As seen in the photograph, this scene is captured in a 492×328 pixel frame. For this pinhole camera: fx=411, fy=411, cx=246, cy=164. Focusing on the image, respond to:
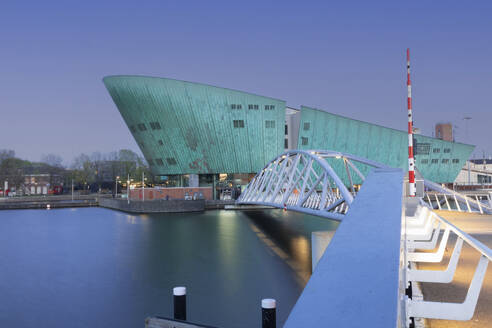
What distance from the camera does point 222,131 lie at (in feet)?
220

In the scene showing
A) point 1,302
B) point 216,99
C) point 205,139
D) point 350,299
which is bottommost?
point 1,302

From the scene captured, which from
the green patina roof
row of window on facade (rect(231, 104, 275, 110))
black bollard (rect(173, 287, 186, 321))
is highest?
row of window on facade (rect(231, 104, 275, 110))

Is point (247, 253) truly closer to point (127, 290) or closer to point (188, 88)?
point (127, 290)

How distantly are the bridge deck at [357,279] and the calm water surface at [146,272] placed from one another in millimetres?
10738

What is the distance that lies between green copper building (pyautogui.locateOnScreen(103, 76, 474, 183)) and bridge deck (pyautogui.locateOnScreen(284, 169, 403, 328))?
64.3 metres

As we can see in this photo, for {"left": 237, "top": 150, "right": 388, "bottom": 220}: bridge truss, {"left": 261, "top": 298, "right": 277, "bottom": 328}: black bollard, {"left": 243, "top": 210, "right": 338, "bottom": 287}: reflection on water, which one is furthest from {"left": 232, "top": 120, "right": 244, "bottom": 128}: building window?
{"left": 261, "top": 298, "right": 277, "bottom": 328}: black bollard

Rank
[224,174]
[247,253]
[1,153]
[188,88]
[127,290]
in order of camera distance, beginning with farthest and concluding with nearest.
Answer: [1,153], [224,174], [188,88], [247,253], [127,290]

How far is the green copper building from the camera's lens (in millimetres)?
66625

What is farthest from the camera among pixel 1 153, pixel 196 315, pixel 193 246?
pixel 1 153

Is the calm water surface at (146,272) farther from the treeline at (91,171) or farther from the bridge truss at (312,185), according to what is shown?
the treeline at (91,171)

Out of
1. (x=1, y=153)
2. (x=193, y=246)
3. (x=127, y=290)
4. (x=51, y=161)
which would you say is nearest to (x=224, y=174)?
(x=193, y=246)

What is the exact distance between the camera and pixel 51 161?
471 feet

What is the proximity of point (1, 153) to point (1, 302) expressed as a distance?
115252mm

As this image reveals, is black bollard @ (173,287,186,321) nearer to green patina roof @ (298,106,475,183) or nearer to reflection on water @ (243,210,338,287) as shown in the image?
reflection on water @ (243,210,338,287)
